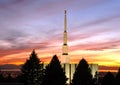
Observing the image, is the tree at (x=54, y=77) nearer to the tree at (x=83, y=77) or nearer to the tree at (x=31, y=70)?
the tree at (x=83, y=77)

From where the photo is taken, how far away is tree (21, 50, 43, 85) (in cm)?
7950

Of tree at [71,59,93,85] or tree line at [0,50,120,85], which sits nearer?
tree line at [0,50,120,85]

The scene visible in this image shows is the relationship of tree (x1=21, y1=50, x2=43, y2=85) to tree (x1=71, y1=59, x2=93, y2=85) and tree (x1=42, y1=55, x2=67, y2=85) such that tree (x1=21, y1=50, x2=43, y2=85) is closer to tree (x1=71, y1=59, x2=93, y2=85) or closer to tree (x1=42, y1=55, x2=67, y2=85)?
tree (x1=71, y1=59, x2=93, y2=85)

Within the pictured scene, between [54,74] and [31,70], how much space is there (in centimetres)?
1392

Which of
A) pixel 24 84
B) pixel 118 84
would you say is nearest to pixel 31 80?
pixel 24 84

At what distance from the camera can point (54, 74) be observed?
66688 mm

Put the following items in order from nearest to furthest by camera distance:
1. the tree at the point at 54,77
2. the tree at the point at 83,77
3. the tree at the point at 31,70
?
1. the tree at the point at 54,77
2. the tree at the point at 83,77
3. the tree at the point at 31,70

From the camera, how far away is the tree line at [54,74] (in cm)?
6662

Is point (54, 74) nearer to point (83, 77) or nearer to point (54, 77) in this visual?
point (54, 77)

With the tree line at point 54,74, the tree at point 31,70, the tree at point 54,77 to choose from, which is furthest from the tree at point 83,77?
the tree at point 31,70

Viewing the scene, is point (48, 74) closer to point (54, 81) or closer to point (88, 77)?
point (54, 81)

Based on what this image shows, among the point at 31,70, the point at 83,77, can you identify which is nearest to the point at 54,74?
the point at 83,77

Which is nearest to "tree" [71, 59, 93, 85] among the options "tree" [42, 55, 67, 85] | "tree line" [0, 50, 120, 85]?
"tree line" [0, 50, 120, 85]

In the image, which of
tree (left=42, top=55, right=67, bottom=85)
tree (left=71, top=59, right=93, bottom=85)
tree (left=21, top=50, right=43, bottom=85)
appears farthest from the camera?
tree (left=21, top=50, right=43, bottom=85)
